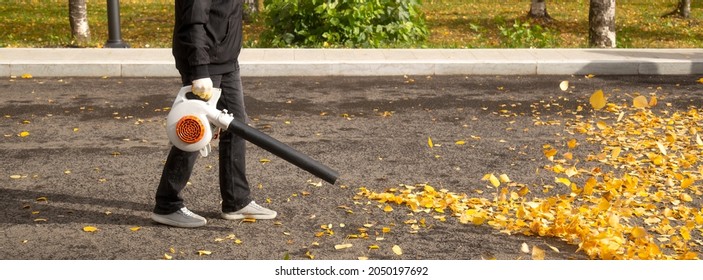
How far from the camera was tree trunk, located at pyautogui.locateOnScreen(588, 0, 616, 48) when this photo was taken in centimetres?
1540

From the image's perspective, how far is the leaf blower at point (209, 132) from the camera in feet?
17.1

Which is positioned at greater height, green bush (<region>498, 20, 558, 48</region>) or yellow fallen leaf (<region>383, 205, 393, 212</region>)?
green bush (<region>498, 20, 558, 48</region>)

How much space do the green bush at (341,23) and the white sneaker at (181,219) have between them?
8.20 metres

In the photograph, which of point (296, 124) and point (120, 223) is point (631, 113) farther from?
point (120, 223)

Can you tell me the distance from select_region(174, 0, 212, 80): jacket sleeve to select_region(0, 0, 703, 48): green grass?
9.21m

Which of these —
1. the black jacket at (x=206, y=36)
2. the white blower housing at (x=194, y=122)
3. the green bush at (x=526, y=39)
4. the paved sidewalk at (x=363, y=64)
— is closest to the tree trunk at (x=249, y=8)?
the green bush at (x=526, y=39)

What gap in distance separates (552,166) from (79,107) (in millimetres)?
4839

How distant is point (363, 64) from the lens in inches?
477

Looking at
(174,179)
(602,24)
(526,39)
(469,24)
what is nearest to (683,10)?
(469,24)

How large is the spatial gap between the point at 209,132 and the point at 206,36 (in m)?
0.57

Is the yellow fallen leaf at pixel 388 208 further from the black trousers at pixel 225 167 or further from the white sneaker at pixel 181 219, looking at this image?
the white sneaker at pixel 181 219

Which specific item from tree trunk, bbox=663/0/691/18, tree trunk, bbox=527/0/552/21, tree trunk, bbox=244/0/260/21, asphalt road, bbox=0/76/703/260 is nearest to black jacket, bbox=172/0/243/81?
asphalt road, bbox=0/76/703/260

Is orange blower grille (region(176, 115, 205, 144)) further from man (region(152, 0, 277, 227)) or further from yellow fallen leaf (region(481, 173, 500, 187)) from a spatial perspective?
yellow fallen leaf (region(481, 173, 500, 187))

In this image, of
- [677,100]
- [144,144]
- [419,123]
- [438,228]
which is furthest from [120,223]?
[677,100]
